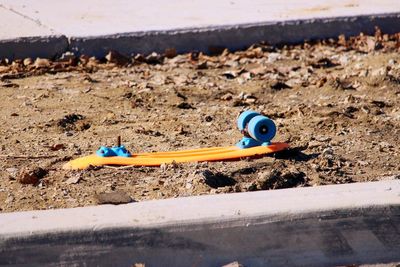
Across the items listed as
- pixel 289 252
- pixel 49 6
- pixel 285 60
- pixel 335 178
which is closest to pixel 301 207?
pixel 289 252

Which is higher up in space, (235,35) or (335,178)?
(235,35)

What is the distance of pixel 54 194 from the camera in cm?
434

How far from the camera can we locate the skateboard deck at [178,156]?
185 inches

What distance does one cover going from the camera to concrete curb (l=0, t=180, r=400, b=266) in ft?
12.2

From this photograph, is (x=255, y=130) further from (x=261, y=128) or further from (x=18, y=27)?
(x=18, y=27)

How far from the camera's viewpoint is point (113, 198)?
4.11m

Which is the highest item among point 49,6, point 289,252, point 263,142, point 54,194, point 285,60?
point 49,6

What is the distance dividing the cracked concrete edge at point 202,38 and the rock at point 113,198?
295 centimetres

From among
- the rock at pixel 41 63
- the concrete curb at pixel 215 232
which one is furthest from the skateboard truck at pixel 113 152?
the rock at pixel 41 63

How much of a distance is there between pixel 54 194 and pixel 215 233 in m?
0.89

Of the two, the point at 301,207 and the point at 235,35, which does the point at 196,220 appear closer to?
the point at 301,207

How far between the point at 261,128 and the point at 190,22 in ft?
8.79

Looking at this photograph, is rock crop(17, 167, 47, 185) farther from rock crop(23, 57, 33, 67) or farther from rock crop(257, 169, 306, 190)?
rock crop(23, 57, 33, 67)

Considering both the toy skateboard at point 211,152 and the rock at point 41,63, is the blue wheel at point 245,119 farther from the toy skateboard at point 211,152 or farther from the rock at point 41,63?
the rock at point 41,63
